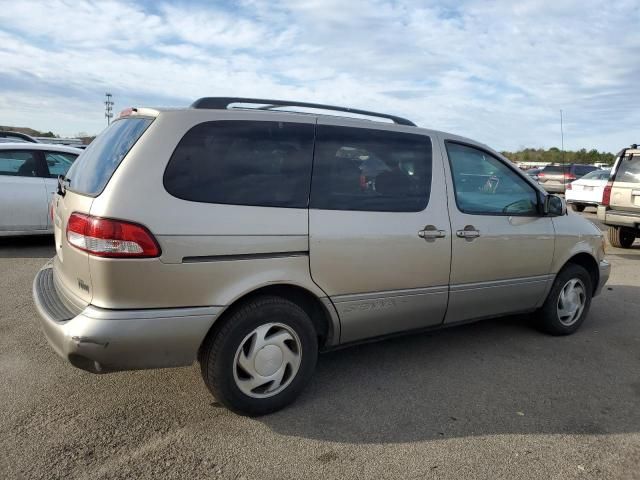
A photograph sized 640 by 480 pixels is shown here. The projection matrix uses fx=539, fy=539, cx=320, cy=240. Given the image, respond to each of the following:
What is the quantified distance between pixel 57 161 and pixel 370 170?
21.0 ft

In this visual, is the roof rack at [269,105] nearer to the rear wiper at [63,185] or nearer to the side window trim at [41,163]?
the rear wiper at [63,185]

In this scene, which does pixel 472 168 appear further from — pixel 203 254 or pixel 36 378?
pixel 36 378

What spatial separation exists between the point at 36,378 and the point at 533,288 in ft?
12.7

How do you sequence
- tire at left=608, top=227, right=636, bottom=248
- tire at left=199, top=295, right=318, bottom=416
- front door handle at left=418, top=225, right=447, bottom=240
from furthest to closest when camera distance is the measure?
tire at left=608, top=227, right=636, bottom=248 → front door handle at left=418, top=225, right=447, bottom=240 → tire at left=199, top=295, right=318, bottom=416

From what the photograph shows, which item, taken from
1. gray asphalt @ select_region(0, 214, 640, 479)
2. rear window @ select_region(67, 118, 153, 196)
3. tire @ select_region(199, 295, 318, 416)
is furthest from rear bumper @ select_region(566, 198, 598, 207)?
rear window @ select_region(67, 118, 153, 196)

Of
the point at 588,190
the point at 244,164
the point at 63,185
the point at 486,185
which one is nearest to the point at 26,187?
the point at 63,185

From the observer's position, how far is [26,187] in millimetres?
7832

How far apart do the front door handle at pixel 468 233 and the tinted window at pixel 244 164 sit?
128cm

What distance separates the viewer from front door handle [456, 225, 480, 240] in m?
3.91

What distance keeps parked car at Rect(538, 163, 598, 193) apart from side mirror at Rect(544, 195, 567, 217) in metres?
17.2

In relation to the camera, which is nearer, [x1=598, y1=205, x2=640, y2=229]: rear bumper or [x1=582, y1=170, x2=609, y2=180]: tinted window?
[x1=598, y1=205, x2=640, y2=229]: rear bumper

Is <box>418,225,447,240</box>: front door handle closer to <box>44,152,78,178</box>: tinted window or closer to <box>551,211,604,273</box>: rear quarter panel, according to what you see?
<box>551,211,604,273</box>: rear quarter panel

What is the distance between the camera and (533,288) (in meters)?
4.57

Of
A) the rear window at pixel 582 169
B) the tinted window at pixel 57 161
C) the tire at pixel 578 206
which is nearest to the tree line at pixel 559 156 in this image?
the rear window at pixel 582 169
